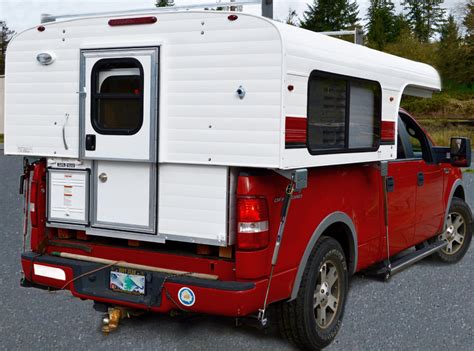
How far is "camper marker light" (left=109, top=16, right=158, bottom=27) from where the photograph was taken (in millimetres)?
4118

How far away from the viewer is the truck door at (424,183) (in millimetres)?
6223

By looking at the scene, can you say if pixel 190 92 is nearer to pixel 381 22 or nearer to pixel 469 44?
pixel 469 44

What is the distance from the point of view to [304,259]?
427 centimetres

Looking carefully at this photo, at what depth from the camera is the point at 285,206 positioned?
3982 mm

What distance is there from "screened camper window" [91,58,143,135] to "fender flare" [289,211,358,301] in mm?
1424

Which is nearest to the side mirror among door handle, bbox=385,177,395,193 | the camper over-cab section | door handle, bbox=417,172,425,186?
door handle, bbox=417,172,425,186

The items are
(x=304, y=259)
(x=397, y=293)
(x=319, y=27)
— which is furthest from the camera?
(x=319, y=27)

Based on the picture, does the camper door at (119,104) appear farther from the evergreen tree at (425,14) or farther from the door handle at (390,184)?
the evergreen tree at (425,14)

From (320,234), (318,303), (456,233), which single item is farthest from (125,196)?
(456,233)

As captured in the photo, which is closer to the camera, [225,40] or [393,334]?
[225,40]

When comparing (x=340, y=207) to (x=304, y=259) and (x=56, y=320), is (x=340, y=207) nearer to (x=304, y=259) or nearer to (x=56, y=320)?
(x=304, y=259)

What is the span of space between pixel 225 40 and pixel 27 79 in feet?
5.52

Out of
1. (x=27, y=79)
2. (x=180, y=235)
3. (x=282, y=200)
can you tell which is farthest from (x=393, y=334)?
(x=27, y=79)

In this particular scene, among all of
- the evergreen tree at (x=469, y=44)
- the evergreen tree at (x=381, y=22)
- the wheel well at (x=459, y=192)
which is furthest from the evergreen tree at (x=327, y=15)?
the wheel well at (x=459, y=192)
